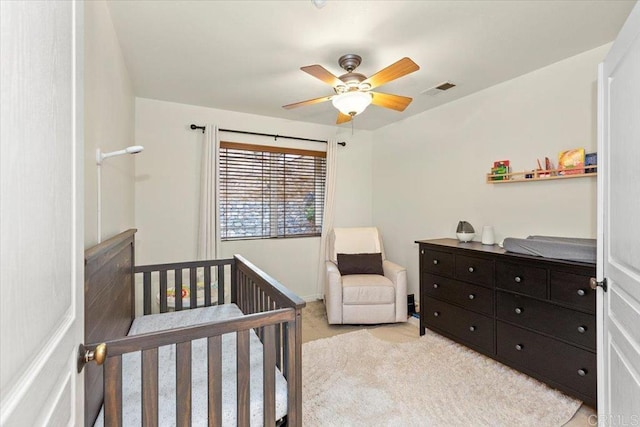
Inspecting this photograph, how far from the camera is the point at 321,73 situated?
1.93 meters

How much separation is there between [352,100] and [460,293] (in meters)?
1.80

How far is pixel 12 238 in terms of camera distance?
422 mm

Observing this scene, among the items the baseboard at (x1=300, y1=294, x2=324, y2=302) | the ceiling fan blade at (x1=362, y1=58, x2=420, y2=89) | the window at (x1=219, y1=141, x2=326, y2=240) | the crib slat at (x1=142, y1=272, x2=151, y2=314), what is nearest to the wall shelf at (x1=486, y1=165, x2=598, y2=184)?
the ceiling fan blade at (x1=362, y1=58, x2=420, y2=89)

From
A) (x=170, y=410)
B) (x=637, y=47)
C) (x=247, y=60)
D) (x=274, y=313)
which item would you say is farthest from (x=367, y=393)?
(x=247, y=60)

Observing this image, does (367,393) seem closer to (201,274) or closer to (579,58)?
(201,274)

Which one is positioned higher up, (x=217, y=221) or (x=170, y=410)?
(x=217, y=221)

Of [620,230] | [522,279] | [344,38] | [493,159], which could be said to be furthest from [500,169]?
[344,38]

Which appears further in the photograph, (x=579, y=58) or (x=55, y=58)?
(x=579, y=58)

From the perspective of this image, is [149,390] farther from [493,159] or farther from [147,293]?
[493,159]

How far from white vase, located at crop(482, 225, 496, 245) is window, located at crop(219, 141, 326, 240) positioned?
2.02 meters

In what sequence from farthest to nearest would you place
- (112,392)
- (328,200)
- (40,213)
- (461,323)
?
(328,200) → (461,323) → (112,392) → (40,213)

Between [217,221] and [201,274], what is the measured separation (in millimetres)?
587

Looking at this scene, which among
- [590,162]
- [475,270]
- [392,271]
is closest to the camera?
[590,162]

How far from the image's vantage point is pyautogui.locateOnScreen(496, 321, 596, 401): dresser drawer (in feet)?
5.90
